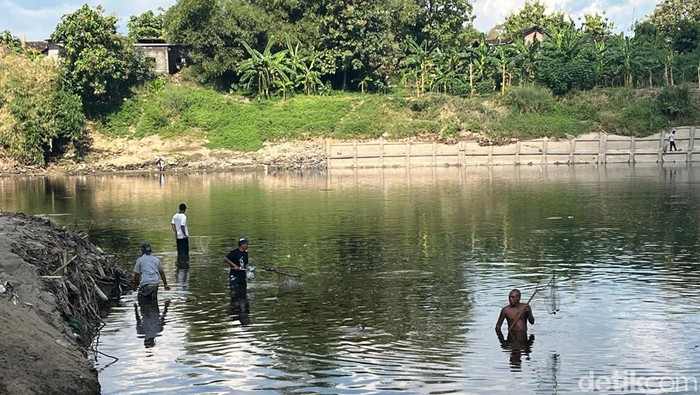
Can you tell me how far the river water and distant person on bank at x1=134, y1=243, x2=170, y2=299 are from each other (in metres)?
0.57

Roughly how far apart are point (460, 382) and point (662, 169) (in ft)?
173

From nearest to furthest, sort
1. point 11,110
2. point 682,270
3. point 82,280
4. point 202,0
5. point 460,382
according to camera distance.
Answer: point 460,382
point 82,280
point 682,270
point 11,110
point 202,0

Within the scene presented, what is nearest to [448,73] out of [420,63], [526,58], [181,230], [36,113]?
[420,63]

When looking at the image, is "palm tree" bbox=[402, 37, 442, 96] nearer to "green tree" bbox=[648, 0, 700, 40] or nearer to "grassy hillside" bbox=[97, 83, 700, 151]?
"grassy hillside" bbox=[97, 83, 700, 151]

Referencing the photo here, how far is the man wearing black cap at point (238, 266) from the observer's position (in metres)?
23.8

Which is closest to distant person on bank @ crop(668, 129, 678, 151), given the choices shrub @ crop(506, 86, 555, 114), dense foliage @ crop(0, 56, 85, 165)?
shrub @ crop(506, 86, 555, 114)

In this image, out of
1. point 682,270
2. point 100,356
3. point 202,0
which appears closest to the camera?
point 100,356

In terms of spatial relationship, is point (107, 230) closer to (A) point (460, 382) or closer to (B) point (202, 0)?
(A) point (460, 382)

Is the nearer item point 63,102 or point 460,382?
point 460,382

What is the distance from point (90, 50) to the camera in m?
76.4

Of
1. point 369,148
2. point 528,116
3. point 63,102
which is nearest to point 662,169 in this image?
point 528,116

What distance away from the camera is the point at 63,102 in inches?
2955

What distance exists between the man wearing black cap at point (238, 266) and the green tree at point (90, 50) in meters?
56.4

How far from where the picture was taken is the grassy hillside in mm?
74250
